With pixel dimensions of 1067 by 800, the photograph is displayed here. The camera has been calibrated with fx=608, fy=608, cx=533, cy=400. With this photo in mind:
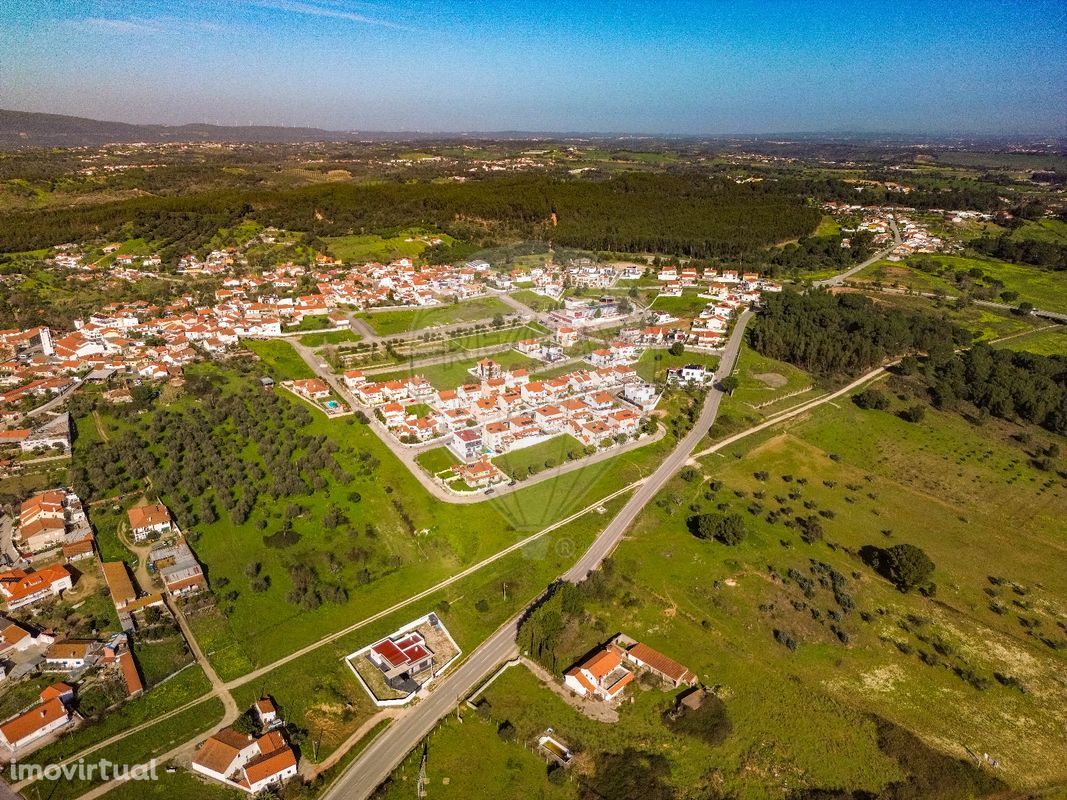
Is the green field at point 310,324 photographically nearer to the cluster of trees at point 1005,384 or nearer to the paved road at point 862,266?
the cluster of trees at point 1005,384

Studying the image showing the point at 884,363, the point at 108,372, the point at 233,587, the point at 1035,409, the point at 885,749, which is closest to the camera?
the point at 885,749

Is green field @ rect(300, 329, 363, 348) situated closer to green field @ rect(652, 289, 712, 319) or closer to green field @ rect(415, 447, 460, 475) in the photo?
green field @ rect(415, 447, 460, 475)

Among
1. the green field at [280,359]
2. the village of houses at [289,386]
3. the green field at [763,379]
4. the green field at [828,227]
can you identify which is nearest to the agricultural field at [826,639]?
the village of houses at [289,386]

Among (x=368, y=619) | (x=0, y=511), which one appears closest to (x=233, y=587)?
(x=368, y=619)

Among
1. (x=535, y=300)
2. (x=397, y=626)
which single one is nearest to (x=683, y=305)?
(x=535, y=300)

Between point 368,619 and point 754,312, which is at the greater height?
point 754,312

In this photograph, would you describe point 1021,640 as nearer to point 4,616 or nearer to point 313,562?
point 313,562

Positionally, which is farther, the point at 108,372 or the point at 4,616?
the point at 108,372
